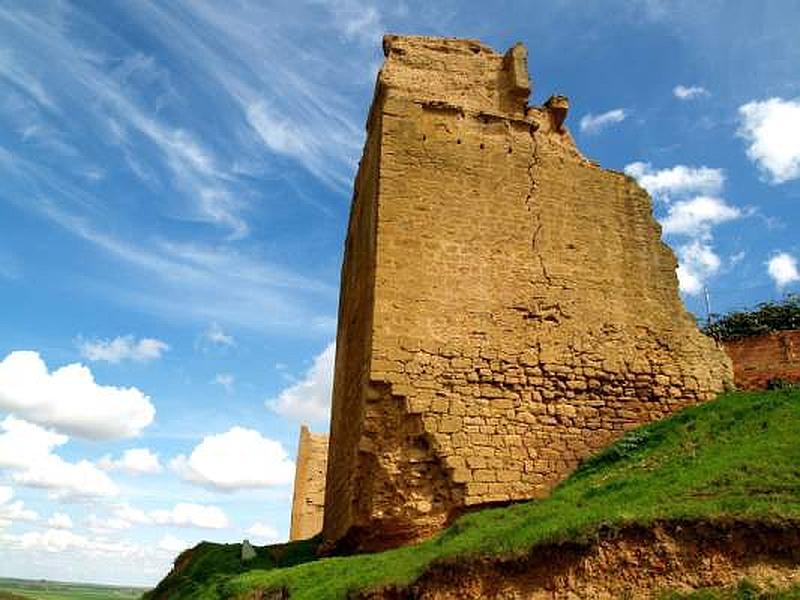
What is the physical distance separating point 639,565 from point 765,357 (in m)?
9.45

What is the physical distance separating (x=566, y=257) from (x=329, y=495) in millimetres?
5568

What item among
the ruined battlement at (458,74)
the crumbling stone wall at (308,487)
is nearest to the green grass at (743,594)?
the ruined battlement at (458,74)

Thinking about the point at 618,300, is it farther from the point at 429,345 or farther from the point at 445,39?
the point at 445,39

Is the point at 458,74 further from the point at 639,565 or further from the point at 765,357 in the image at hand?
the point at 639,565

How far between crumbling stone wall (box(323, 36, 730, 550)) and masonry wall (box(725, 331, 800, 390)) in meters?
1.87

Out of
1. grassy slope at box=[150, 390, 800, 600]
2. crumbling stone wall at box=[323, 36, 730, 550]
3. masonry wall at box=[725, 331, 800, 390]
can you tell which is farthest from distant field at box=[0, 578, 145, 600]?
grassy slope at box=[150, 390, 800, 600]

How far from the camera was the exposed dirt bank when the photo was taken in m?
5.85

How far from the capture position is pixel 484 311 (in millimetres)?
10477

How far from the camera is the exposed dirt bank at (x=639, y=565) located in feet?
19.2

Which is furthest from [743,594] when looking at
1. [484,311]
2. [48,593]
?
[48,593]

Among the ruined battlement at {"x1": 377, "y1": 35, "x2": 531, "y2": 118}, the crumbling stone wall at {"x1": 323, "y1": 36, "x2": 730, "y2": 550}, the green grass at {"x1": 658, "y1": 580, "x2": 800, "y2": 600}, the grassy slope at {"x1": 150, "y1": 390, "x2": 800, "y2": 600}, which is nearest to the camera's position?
the green grass at {"x1": 658, "y1": 580, "x2": 800, "y2": 600}

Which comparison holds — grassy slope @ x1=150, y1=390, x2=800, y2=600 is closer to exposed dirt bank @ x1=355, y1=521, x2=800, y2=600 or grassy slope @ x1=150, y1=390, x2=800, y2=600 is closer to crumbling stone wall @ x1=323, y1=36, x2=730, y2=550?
exposed dirt bank @ x1=355, y1=521, x2=800, y2=600

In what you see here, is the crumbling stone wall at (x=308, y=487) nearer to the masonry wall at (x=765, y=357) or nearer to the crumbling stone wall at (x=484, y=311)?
the crumbling stone wall at (x=484, y=311)

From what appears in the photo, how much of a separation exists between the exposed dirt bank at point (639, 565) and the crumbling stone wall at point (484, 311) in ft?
8.76
